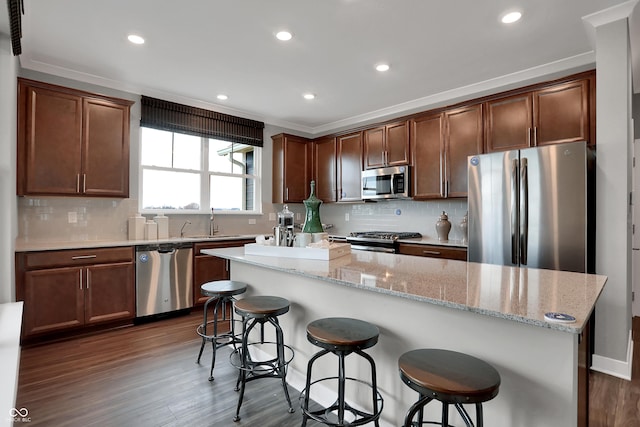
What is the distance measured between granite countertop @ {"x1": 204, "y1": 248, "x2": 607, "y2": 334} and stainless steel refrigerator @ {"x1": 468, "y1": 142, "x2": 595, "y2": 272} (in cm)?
106

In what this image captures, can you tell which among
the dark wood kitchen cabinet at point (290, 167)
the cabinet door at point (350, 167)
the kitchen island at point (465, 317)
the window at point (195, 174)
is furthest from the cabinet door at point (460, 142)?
the window at point (195, 174)

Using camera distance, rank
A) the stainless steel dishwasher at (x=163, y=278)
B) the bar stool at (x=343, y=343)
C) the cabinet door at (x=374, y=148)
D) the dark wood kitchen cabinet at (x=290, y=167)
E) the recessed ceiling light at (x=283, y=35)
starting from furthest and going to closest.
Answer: the dark wood kitchen cabinet at (x=290, y=167), the cabinet door at (x=374, y=148), the stainless steel dishwasher at (x=163, y=278), the recessed ceiling light at (x=283, y=35), the bar stool at (x=343, y=343)

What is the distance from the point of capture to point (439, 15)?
2494 millimetres

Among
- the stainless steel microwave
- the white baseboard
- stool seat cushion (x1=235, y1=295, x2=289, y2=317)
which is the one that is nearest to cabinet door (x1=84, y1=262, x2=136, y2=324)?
stool seat cushion (x1=235, y1=295, x2=289, y2=317)

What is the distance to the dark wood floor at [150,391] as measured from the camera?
1.97 metres

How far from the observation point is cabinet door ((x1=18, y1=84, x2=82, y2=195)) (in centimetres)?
313

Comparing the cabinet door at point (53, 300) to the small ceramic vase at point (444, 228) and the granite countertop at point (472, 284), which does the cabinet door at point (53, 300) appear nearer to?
the granite countertop at point (472, 284)

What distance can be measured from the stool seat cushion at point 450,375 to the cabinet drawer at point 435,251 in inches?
90.9

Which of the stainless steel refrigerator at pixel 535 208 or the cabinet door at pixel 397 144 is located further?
the cabinet door at pixel 397 144

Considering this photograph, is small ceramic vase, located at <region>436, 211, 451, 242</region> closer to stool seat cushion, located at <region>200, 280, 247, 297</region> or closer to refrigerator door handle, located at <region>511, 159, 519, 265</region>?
refrigerator door handle, located at <region>511, 159, 519, 265</region>

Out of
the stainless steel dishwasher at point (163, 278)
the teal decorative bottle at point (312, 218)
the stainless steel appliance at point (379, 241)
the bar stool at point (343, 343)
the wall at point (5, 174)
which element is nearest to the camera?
the bar stool at point (343, 343)

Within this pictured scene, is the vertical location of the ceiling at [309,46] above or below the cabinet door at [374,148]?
above

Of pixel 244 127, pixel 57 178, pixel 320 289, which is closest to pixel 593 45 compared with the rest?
pixel 320 289

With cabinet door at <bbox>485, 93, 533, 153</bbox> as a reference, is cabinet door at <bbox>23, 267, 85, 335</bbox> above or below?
below
